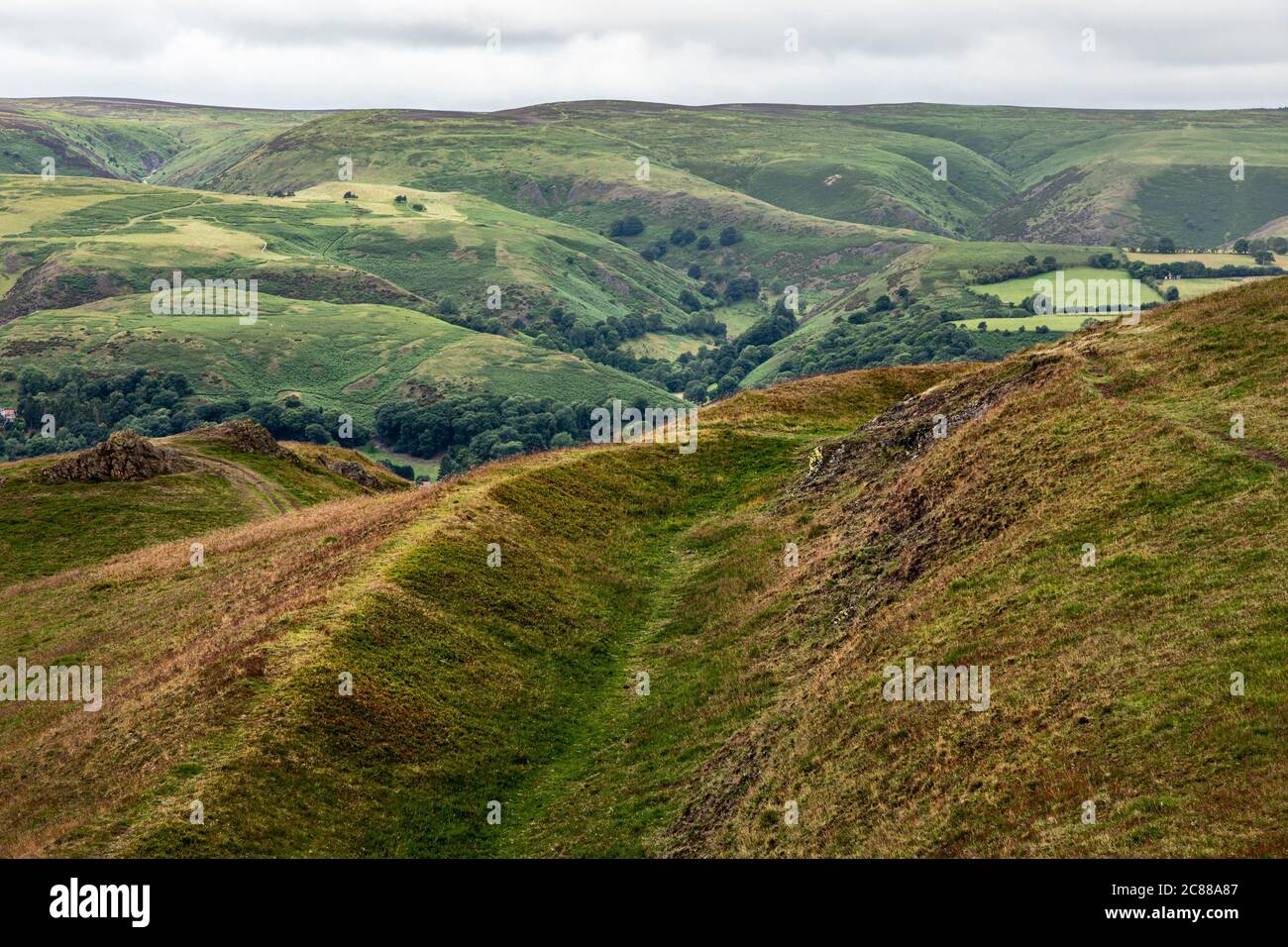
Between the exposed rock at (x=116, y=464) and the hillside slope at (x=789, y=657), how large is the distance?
27.0 metres

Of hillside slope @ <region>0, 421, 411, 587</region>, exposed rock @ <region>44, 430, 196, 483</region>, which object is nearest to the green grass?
hillside slope @ <region>0, 421, 411, 587</region>

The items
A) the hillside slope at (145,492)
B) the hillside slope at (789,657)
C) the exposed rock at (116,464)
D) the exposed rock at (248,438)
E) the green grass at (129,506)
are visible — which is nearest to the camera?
the hillside slope at (789,657)

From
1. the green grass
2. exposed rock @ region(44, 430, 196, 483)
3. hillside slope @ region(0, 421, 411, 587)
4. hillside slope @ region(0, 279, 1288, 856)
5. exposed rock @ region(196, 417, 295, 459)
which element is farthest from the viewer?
exposed rock @ region(196, 417, 295, 459)

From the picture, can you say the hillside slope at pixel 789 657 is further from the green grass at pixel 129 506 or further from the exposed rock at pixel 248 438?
the exposed rock at pixel 248 438

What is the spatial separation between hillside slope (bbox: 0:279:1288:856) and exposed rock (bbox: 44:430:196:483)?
26977mm

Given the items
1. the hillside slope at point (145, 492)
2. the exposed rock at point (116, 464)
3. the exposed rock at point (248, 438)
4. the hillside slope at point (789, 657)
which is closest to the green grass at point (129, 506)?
the hillside slope at point (145, 492)

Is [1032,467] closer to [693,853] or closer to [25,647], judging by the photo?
[693,853]

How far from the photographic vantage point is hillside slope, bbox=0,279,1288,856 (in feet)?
79.2

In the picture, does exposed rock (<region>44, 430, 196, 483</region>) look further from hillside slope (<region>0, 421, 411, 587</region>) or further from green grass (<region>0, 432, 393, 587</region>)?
green grass (<region>0, 432, 393, 587</region>)

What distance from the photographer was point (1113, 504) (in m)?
34.3

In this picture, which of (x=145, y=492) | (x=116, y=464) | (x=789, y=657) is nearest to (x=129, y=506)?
(x=145, y=492)

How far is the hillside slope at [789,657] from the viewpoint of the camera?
24.1 m

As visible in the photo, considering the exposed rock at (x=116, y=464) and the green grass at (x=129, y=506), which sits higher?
the exposed rock at (x=116, y=464)

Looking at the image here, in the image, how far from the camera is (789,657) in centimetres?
3853
